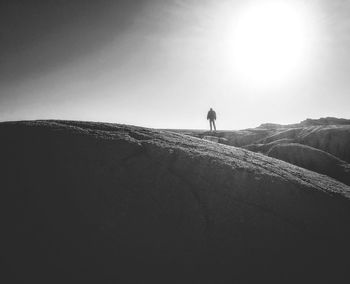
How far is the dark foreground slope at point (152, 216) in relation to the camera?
2473 mm

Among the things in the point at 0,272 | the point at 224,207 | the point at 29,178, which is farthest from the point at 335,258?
the point at 29,178

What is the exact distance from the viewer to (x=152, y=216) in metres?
2.84

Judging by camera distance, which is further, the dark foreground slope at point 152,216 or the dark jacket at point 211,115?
the dark jacket at point 211,115

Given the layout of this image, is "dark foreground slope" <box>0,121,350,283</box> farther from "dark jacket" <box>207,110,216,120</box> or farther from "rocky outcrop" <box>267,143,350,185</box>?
"dark jacket" <box>207,110,216,120</box>

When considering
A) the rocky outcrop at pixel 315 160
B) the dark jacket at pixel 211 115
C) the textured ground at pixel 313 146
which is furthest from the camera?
the dark jacket at pixel 211 115

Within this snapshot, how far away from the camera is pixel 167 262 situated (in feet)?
8.30

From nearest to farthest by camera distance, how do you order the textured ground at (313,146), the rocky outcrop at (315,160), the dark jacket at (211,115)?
the rocky outcrop at (315,160) < the textured ground at (313,146) < the dark jacket at (211,115)

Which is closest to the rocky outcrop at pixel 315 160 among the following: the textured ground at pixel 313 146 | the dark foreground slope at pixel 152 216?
the textured ground at pixel 313 146

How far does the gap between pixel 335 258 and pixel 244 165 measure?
1.60 meters

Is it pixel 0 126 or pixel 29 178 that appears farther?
pixel 0 126

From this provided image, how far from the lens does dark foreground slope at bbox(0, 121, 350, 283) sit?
8.11 feet

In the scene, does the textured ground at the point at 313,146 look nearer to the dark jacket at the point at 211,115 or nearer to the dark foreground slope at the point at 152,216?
the dark jacket at the point at 211,115

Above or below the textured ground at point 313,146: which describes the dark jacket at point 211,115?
above

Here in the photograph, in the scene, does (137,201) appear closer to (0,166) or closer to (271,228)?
(271,228)
